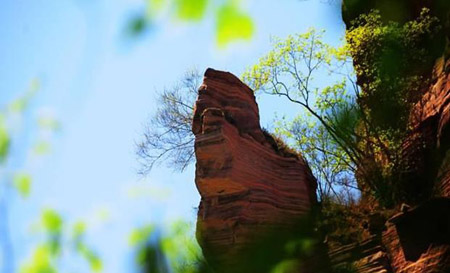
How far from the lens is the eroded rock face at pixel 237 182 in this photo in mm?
10172

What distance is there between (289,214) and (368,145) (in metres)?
2.33

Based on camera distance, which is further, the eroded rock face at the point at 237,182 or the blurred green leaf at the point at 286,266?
the eroded rock face at the point at 237,182

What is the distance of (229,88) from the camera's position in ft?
39.6

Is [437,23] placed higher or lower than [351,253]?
higher

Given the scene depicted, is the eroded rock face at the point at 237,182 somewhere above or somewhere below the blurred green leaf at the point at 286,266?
above

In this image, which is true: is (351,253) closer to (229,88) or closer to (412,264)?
(412,264)

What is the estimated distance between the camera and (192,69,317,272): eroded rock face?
10172 mm

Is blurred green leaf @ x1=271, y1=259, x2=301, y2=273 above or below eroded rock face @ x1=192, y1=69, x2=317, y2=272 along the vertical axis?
below

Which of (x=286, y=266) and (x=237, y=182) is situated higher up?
(x=237, y=182)

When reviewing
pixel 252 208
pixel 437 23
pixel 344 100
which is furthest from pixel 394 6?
pixel 252 208

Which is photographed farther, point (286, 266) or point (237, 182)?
point (237, 182)

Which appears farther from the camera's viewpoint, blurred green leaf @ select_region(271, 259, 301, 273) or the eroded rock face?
the eroded rock face

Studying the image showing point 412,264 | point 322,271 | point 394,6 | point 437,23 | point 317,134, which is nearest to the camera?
point 412,264

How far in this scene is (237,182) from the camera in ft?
34.2
